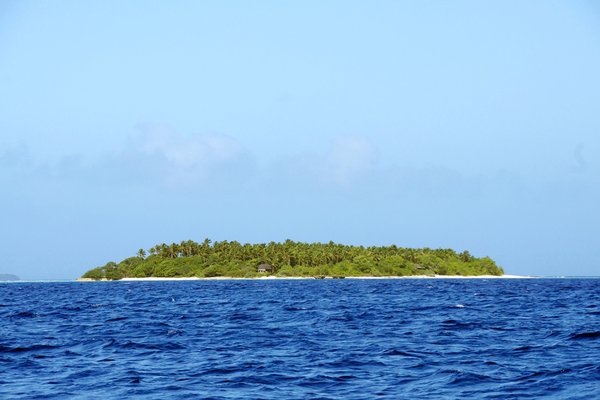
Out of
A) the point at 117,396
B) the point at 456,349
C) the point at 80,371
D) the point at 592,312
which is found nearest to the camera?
the point at 117,396

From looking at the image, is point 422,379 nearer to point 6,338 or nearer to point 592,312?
point 6,338

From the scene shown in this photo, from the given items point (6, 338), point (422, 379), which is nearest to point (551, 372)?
point (422, 379)

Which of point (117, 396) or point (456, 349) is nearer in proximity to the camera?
point (117, 396)

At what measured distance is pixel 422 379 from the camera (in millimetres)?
23781

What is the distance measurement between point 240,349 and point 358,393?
35.6ft

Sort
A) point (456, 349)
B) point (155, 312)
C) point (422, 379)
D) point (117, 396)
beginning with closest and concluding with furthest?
point (117, 396) < point (422, 379) < point (456, 349) < point (155, 312)

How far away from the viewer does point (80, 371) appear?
25.6 m

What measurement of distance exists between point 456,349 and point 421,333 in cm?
663

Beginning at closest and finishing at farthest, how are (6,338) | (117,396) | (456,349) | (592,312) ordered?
(117,396) → (456,349) → (6,338) → (592,312)

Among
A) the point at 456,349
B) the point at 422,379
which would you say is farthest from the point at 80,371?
the point at 456,349

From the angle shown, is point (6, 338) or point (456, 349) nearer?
point (456, 349)

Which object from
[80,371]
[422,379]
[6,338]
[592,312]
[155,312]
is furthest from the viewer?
[155,312]

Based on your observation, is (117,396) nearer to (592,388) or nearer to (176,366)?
(176,366)

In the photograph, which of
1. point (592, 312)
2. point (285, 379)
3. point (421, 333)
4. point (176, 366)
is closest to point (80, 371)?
point (176, 366)
